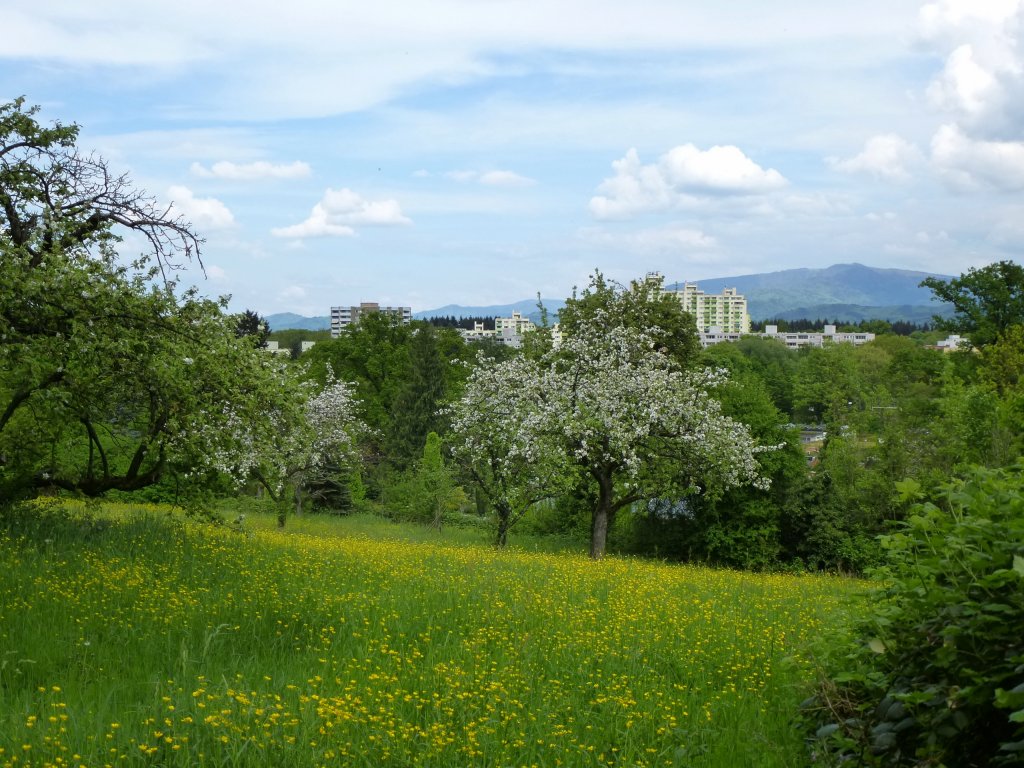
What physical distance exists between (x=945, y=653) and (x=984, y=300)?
66.2 metres

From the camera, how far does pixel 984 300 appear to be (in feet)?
204

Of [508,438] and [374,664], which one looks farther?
[508,438]

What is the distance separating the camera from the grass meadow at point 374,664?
6156 millimetres

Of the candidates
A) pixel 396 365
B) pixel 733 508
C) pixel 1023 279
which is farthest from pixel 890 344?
pixel 733 508

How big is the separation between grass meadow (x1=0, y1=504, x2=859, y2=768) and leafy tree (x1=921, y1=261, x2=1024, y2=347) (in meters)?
57.9

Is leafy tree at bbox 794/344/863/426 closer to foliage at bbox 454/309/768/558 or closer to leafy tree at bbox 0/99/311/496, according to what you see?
foliage at bbox 454/309/768/558

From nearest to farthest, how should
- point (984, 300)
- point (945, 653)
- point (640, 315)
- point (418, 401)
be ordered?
point (945, 653)
point (640, 315)
point (984, 300)
point (418, 401)

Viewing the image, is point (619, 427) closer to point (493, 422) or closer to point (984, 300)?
point (493, 422)

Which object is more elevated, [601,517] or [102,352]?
[102,352]

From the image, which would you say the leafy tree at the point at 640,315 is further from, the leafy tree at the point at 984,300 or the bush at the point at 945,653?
the leafy tree at the point at 984,300

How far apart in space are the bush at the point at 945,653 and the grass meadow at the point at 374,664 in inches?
22.9

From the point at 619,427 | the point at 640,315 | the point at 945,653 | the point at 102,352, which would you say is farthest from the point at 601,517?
the point at 945,653

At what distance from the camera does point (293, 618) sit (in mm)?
9344

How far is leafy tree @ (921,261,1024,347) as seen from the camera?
2393 inches
